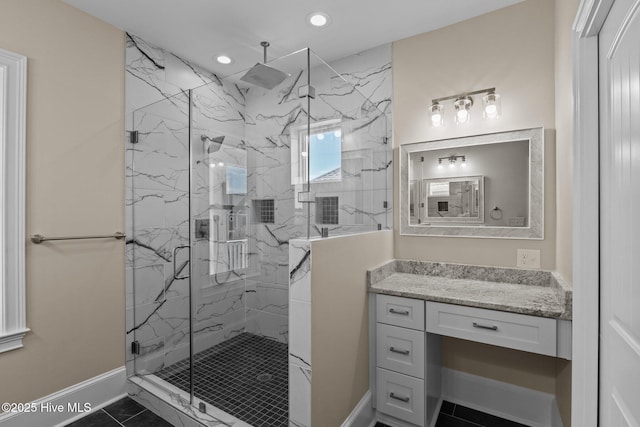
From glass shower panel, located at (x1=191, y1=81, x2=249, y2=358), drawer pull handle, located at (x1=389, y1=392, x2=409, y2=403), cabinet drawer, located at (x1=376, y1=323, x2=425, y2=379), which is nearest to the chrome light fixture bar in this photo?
cabinet drawer, located at (x1=376, y1=323, x2=425, y2=379)

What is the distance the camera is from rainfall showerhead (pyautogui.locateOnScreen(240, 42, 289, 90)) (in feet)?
5.82

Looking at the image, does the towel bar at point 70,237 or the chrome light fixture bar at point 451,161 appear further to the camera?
the chrome light fixture bar at point 451,161

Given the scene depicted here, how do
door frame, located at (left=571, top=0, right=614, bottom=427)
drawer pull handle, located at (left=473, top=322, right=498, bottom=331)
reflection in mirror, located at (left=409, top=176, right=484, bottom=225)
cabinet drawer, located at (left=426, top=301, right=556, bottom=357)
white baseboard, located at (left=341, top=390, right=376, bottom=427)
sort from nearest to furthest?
door frame, located at (left=571, top=0, right=614, bottom=427) < cabinet drawer, located at (left=426, top=301, right=556, bottom=357) < drawer pull handle, located at (left=473, top=322, right=498, bottom=331) < white baseboard, located at (left=341, top=390, right=376, bottom=427) < reflection in mirror, located at (left=409, top=176, right=484, bottom=225)

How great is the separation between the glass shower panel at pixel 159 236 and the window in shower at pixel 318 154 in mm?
786

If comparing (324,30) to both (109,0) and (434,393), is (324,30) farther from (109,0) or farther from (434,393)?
(434,393)

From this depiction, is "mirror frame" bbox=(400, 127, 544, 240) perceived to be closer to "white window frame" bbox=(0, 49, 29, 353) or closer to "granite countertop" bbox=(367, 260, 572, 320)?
"granite countertop" bbox=(367, 260, 572, 320)

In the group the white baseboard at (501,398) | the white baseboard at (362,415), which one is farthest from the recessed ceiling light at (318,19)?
the white baseboard at (501,398)

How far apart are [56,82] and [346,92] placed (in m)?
1.73

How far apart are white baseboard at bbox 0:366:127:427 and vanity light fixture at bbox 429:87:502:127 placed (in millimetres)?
2803

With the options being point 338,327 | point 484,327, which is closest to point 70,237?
point 338,327

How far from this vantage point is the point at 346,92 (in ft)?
6.39

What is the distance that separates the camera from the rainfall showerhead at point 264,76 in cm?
177

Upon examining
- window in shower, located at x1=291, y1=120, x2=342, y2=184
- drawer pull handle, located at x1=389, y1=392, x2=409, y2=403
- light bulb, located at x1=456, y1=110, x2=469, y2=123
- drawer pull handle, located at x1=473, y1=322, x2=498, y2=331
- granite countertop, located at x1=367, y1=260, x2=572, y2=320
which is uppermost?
light bulb, located at x1=456, y1=110, x2=469, y2=123

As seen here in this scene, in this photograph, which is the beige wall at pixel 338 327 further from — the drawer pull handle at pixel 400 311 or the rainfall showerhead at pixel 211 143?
the rainfall showerhead at pixel 211 143
